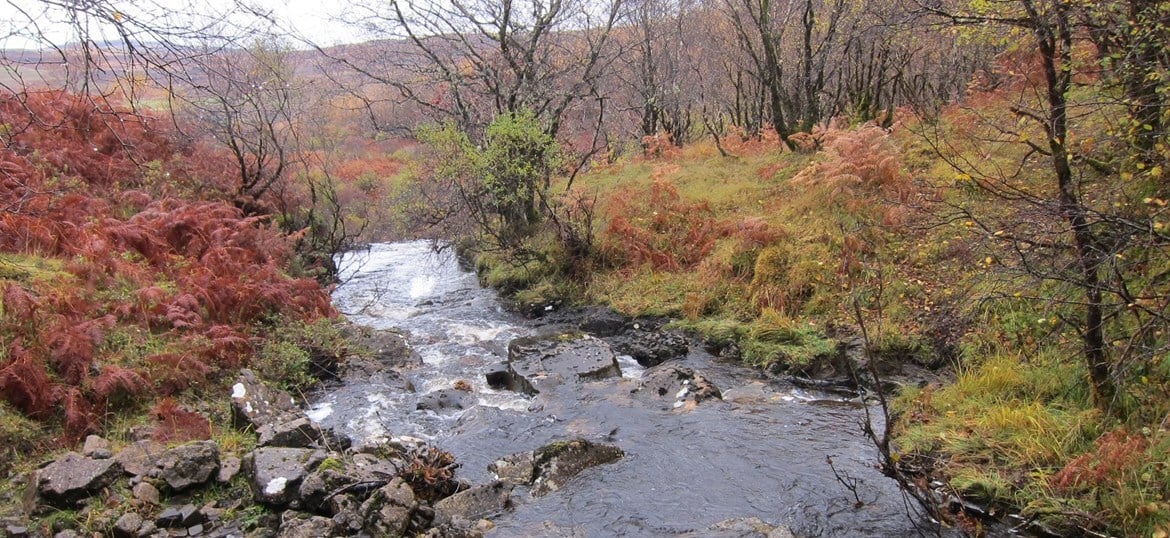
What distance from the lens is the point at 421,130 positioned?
13172mm

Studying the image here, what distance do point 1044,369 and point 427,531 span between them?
5.85 metres

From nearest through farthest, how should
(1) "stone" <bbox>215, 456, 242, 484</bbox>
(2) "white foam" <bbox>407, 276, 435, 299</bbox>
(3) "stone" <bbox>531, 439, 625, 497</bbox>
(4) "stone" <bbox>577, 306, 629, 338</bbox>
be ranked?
(1) "stone" <bbox>215, 456, 242, 484</bbox> < (3) "stone" <bbox>531, 439, 625, 497</bbox> < (4) "stone" <bbox>577, 306, 629, 338</bbox> < (2) "white foam" <bbox>407, 276, 435, 299</bbox>

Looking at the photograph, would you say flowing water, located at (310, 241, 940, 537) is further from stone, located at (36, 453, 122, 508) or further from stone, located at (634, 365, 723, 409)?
stone, located at (36, 453, 122, 508)

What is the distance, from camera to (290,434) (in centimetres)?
643

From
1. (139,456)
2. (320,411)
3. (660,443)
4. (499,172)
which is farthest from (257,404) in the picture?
(499,172)

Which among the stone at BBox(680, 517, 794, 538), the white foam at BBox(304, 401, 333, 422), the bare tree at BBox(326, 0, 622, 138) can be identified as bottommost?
the white foam at BBox(304, 401, 333, 422)

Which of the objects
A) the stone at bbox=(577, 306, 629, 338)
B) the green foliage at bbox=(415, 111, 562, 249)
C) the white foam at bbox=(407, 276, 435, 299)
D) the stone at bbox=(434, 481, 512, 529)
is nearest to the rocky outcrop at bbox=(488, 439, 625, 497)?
the stone at bbox=(434, 481, 512, 529)

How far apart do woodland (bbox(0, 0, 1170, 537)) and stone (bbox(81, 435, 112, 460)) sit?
0.41 m

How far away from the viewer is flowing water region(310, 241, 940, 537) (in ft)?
17.8

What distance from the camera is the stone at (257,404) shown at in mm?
6996

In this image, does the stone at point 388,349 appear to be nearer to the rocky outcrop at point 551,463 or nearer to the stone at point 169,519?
the rocky outcrop at point 551,463

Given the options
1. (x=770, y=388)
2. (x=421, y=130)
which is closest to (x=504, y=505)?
(x=770, y=388)

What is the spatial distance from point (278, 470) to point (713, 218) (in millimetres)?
9274

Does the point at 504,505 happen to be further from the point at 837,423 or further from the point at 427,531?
the point at 837,423
